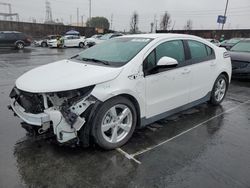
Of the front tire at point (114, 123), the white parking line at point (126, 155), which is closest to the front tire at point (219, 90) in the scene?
the front tire at point (114, 123)

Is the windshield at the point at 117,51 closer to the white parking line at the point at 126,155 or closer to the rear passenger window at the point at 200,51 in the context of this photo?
the rear passenger window at the point at 200,51

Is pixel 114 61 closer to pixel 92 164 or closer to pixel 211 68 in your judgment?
pixel 92 164

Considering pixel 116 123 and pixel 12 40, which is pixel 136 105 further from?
pixel 12 40

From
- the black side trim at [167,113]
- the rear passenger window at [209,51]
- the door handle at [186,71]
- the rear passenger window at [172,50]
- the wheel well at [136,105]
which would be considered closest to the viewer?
the wheel well at [136,105]

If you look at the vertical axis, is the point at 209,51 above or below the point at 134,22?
below

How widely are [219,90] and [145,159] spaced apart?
121 inches

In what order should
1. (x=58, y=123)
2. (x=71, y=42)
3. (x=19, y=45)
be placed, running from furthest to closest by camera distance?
(x=71, y=42)
(x=19, y=45)
(x=58, y=123)

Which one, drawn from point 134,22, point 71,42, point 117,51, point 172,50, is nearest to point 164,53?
point 172,50

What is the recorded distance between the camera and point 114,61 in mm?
3635

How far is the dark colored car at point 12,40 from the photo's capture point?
2164 centimetres

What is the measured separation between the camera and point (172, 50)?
4.14 meters

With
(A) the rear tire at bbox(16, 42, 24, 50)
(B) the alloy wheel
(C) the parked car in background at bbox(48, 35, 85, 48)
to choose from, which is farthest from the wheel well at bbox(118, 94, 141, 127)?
(C) the parked car in background at bbox(48, 35, 85, 48)

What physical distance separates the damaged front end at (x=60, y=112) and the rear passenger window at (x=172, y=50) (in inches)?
56.8

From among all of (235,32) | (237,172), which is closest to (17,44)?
(237,172)
